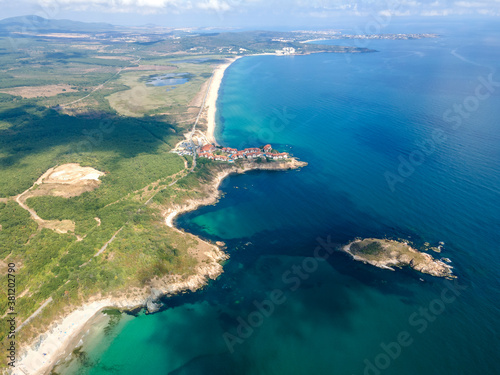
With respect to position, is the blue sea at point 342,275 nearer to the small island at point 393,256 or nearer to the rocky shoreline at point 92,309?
the small island at point 393,256

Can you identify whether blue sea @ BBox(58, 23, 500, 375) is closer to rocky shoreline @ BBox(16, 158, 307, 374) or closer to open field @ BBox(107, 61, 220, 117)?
rocky shoreline @ BBox(16, 158, 307, 374)

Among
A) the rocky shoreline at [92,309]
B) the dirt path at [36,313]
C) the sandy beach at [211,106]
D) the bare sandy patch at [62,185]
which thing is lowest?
the rocky shoreline at [92,309]

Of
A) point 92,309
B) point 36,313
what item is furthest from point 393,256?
point 36,313

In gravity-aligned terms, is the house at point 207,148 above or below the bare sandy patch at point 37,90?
below

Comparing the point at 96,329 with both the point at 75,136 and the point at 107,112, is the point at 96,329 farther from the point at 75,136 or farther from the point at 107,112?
the point at 107,112

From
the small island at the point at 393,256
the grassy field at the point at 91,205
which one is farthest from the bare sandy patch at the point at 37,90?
the small island at the point at 393,256
